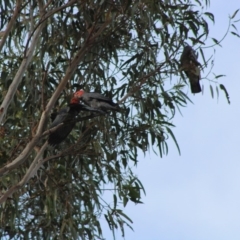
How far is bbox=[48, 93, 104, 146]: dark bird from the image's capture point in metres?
5.67

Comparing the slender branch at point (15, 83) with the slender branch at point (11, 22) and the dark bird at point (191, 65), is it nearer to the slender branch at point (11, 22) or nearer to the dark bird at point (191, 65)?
the slender branch at point (11, 22)

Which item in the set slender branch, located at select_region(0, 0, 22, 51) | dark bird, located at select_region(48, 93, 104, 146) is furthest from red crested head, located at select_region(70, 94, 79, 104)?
slender branch, located at select_region(0, 0, 22, 51)

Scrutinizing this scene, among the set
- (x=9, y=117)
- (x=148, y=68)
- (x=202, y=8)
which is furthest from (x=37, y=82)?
(x=202, y=8)

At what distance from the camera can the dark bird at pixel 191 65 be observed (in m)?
6.34

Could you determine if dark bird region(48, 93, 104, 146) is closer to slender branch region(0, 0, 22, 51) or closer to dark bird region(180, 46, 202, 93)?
slender branch region(0, 0, 22, 51)

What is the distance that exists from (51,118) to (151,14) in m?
0.95

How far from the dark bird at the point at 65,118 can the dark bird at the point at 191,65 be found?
2.85ft

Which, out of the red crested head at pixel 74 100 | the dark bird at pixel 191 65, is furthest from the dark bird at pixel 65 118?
the dark bird at pixel 191 65

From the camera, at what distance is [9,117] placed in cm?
655

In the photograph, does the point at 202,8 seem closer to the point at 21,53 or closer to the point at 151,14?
the point at 151,14

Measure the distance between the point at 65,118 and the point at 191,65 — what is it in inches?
40.4

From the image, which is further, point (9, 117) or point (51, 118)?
point (9, 117)

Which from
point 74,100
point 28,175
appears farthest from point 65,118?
point 28,175

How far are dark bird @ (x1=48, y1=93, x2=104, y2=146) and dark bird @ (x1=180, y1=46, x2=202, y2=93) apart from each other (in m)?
0.87
